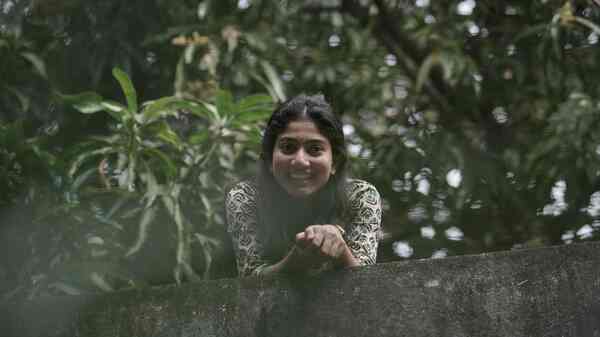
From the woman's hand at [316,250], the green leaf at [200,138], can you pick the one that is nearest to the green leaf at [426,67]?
the green leaf at [200,138]

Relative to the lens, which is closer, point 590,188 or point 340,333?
point 340,333

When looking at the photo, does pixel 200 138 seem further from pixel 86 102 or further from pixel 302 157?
pixel 302 157

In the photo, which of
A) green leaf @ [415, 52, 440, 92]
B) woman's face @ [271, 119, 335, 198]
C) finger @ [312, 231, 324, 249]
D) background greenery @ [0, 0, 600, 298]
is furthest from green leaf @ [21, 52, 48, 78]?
finger @ [312, 231, 324, 249]

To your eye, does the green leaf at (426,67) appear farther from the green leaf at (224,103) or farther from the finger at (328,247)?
the finger at (328,247)

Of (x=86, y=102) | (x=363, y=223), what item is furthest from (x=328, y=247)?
(x=86, y=102)

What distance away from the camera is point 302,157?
224 cm

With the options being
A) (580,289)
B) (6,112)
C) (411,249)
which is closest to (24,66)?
(6,112)

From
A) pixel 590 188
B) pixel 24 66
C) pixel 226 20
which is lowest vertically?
pixel 590 188

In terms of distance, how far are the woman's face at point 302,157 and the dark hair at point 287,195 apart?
2 cm

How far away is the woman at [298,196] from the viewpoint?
2.26 metres

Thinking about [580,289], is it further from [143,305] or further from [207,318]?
[143,305]

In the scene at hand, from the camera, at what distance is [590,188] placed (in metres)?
4.42

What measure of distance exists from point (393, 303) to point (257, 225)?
60 centimetres

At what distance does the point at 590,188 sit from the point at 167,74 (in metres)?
2.21
